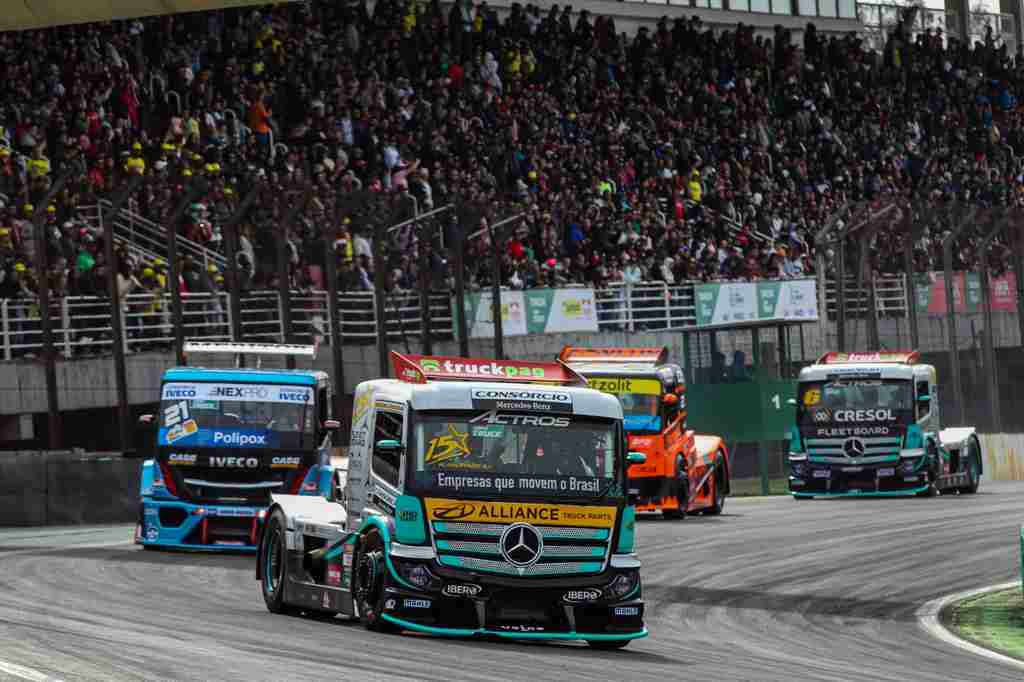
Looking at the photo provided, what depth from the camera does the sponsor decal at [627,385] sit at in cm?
2681

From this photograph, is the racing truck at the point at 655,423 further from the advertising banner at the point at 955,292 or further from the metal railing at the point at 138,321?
the advertising banner at the point at 955,292

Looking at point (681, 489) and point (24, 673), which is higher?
point (24, 673)

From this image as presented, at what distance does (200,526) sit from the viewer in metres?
20.8

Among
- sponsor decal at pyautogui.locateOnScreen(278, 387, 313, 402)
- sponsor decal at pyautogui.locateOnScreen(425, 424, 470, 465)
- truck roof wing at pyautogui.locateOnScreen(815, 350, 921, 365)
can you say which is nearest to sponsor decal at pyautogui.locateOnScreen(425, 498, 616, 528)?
sponsor decal at pyautogui.locateOnScreen(425, 424, 470, 465)

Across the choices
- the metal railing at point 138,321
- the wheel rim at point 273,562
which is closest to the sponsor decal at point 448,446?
the wheel rim at point 273,562

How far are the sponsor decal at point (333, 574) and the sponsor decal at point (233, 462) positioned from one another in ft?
23.4

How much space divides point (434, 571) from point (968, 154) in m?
45.1

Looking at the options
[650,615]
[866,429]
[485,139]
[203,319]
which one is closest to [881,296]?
[866,429]

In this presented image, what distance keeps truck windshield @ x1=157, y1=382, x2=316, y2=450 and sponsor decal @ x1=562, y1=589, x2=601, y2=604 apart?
8.67 meters

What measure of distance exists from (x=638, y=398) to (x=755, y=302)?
423 inches

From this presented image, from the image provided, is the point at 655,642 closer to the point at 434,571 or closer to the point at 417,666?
the point at 434,571

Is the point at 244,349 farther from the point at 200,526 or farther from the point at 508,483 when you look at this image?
the point at 508,483

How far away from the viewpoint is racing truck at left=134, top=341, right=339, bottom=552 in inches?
818

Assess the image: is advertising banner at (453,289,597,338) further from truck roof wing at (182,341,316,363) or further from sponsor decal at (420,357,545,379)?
sponsor decal at (420,357,545,379)
